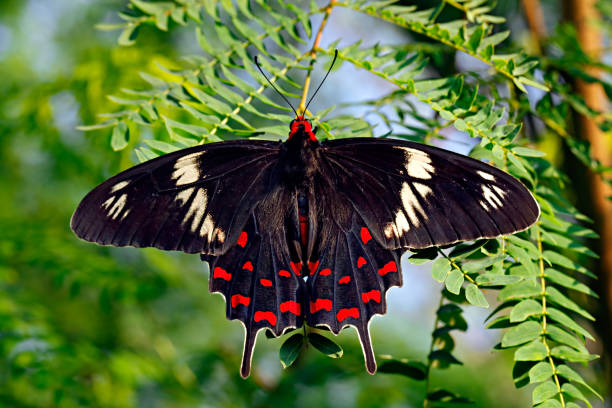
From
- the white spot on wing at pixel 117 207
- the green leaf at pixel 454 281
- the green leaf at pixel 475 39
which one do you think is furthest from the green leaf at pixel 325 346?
the green leaf at pixel 475 39

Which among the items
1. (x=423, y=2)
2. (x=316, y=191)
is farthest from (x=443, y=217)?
(x=423, y=2)

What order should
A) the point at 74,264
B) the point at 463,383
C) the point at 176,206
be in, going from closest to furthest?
the point at 176,206 → the point at 74,264 → the point at 463,383

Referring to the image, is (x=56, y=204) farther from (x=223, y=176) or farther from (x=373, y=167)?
(x=373, y=167)

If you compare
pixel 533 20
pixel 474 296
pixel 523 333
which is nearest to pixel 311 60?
pixel 474 296

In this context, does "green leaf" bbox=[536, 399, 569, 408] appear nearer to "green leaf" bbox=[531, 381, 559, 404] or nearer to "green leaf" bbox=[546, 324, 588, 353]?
"green leaf" bbox=[531, 381, 559, 404]

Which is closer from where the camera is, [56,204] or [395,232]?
[395,232]

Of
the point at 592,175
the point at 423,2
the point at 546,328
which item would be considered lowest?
the point at 546,328

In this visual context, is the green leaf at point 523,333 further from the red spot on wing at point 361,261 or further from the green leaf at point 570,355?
the red spot on wing at point 361,261

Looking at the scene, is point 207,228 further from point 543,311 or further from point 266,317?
point 543,311
